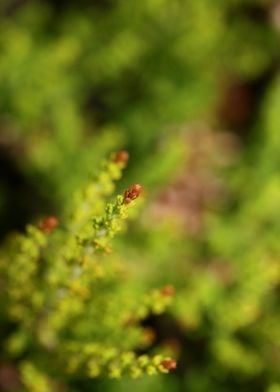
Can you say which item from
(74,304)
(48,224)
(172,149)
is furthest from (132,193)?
(172,149)

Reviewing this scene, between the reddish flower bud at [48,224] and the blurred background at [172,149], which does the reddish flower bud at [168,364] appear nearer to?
the reddish flower bud at [48,224]

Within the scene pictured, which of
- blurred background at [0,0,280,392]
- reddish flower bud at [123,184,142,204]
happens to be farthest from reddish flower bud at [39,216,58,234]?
blurred background at [0,0,280,392]

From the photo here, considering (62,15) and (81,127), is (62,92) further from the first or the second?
(62,15)

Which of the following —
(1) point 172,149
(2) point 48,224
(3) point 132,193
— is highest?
(1) point 172,149

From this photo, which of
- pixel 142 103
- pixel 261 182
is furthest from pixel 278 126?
pixel 142 103

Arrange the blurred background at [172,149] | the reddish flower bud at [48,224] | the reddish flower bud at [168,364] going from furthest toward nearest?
the blurred background at [172,149] < the reddish flower bud at [48,224] < the reddish flower bud at [168,364]

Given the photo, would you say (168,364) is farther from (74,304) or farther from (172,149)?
(172,149)

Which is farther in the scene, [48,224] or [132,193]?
[48,224]

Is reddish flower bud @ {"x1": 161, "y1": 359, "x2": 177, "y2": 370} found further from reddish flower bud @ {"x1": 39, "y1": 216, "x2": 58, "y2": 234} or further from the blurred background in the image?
the blurred background

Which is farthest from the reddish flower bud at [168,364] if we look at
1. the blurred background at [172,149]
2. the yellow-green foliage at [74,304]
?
the blurred background at [172,149]
